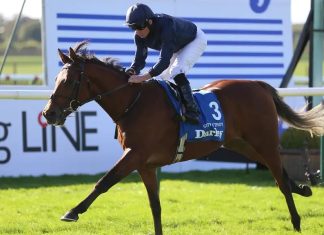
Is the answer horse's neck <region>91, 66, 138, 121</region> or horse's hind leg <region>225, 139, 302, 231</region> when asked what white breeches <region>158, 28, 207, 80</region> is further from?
horse's hind leg <region>225, 139, 302, 231</region>

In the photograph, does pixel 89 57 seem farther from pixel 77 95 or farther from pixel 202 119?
pixel 202 119

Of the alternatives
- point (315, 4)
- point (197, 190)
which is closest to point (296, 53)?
point (315, 4)

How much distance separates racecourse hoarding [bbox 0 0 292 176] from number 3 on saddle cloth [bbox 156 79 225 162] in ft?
12.0

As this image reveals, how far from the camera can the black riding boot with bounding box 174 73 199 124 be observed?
5.76 m

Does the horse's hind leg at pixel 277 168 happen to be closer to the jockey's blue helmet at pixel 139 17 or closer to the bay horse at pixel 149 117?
the bay horse at pixel 149 117

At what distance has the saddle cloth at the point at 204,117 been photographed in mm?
5754

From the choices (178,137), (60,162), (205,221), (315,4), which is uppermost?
(315,4)

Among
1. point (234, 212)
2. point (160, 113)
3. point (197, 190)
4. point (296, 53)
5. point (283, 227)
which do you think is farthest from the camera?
point (296, 53)

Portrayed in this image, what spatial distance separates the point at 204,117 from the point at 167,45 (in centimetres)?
77

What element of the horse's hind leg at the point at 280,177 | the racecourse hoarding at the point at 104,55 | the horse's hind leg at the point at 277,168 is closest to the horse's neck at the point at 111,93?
the horse's hind leg at the point at 277,168

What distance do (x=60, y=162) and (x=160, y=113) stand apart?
463 cm

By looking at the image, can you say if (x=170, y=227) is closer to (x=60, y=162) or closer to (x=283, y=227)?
(x=283, y=227)

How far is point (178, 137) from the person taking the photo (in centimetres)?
574

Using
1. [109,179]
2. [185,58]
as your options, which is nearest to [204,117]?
[185,58]
